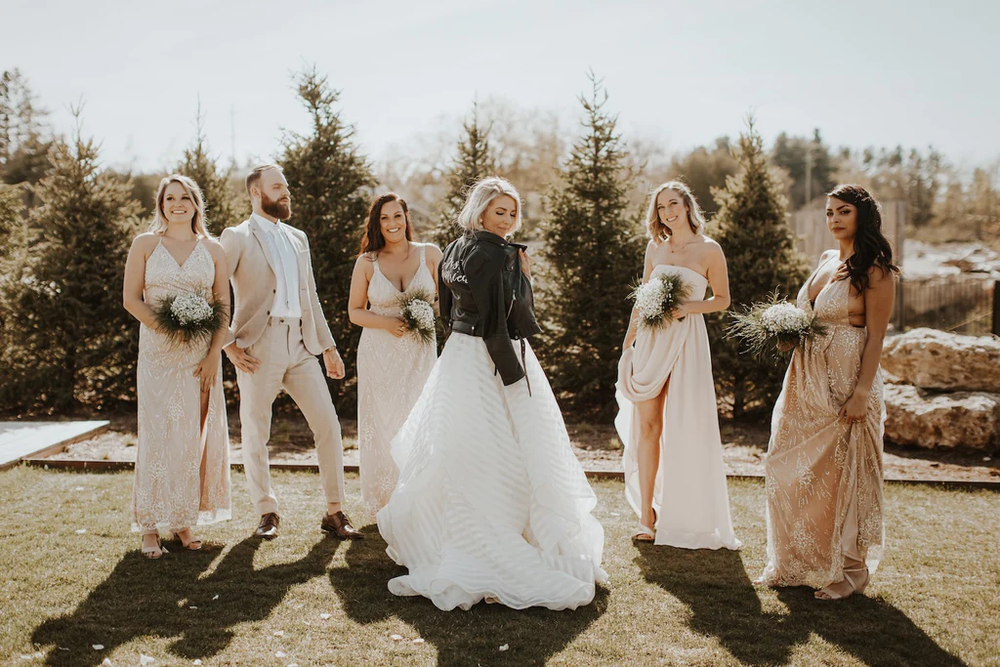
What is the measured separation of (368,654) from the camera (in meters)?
3.71

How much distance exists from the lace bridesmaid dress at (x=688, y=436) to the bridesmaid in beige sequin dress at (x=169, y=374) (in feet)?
10.1

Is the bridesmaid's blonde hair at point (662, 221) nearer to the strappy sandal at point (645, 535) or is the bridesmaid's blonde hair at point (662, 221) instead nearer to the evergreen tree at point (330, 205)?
the strappy sandal at point (645, 535)

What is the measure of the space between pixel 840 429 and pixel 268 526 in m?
3.94

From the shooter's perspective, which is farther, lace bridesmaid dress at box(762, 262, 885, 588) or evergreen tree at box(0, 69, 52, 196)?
evergreen tree at box(0, 69, 52, 196)

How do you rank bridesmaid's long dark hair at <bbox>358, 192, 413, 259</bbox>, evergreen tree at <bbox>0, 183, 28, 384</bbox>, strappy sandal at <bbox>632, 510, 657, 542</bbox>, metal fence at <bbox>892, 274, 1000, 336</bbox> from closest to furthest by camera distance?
strappy sandal at <bbox>632, 510, 657, 542</bbox>, bridesmaid's long dark hair at <bbox>358, 192, 413, 259</bbox>, evergreen tree at <bbox>0, 183, 28, 384</bbox>, metal fence at <bbox>892, 274, 1000, 336</bbox>

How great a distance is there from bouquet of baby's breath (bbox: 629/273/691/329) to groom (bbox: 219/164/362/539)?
7.88 feet

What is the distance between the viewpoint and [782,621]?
4.15 metres

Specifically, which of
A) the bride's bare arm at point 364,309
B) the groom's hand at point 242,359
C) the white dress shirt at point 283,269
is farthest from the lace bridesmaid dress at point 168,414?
the bride's bare arm at point 364,309

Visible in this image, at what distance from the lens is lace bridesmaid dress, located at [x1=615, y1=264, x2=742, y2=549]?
5.45 metres

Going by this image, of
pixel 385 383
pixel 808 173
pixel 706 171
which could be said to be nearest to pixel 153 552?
pixel 385 383

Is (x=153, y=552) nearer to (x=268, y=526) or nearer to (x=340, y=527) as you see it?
(x=268, y=526)

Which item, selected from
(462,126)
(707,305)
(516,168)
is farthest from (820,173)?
(707,305)

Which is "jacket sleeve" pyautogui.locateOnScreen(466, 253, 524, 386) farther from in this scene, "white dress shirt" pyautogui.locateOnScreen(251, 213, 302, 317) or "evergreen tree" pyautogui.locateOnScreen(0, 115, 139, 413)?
"evergreen tree" pyautogui.locateOnScreen(0, 115, 139, 413)

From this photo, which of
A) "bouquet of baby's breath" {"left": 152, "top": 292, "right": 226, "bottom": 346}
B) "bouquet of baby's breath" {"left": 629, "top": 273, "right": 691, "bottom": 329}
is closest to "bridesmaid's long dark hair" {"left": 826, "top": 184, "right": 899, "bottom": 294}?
"bouquet of baby's breath" {"left": 629, "top": 273, "right": 691, "bottom": 329}
